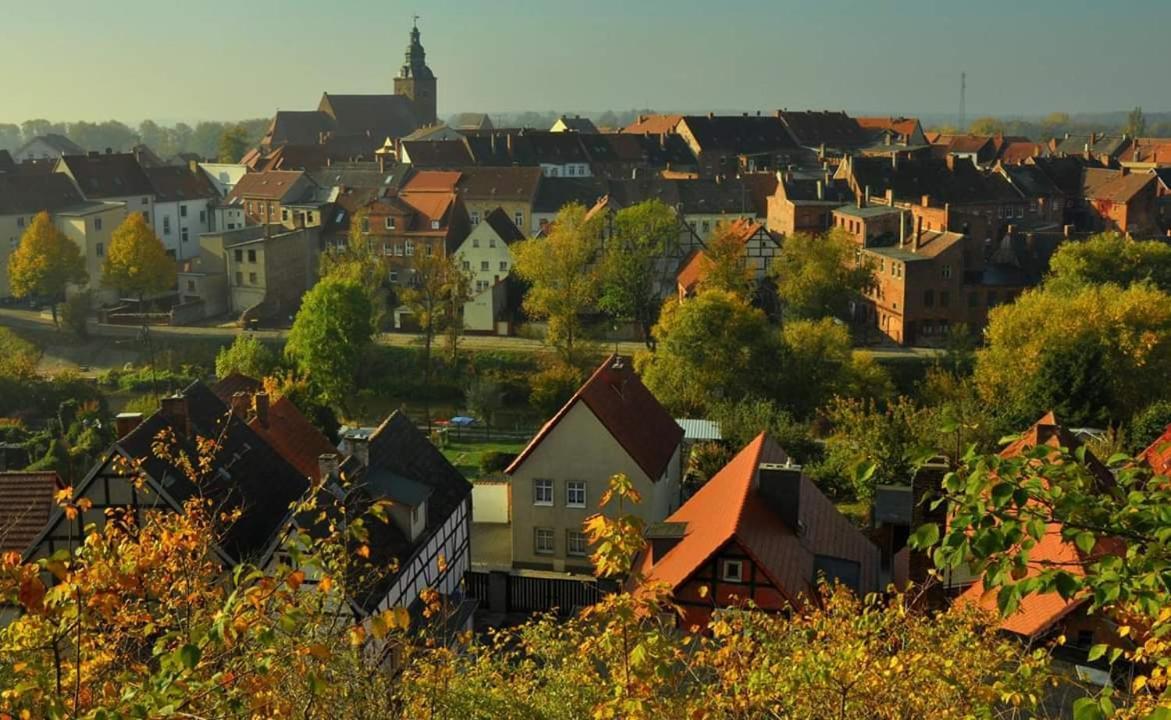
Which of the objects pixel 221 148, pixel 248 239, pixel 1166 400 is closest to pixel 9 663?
pixel 1166 400

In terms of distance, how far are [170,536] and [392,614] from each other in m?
4.36

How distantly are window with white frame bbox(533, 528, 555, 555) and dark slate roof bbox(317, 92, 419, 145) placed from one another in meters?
90.7

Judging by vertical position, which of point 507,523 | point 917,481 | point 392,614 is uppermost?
point 392,614

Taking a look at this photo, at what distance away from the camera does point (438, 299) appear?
5341 centimetres

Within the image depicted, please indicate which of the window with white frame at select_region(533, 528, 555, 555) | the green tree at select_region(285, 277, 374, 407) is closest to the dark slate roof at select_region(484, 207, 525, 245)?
the green tree at select_region(285, 277, 374, 407)

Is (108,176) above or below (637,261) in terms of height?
above

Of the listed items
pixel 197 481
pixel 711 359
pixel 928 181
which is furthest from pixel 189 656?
pixel 928 181

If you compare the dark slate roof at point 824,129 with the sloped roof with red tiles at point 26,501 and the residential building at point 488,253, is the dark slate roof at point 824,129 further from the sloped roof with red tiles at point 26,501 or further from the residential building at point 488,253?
the sloped roof with red tiles at point 26,501

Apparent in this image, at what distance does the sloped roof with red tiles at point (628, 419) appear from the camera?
27.3 meters

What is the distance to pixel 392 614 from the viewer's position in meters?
7.52

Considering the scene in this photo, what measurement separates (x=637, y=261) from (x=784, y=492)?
110ft

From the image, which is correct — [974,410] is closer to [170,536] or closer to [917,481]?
[917,481]

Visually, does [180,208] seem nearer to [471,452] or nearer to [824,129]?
[471,452]

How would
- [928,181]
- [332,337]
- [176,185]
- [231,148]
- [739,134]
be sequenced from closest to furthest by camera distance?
[332,337], [928,181], [176,185], [739,134], [231,148]
